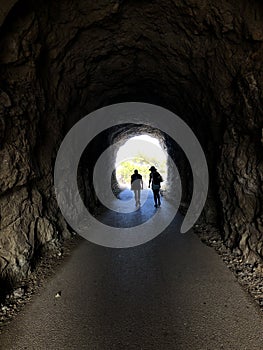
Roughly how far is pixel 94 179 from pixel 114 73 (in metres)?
5.46

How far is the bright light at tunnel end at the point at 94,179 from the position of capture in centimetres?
741

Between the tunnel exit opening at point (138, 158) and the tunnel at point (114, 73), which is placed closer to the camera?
the tunnel at point (114, 73)

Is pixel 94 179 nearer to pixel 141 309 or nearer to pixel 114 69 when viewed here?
pixel 114 69

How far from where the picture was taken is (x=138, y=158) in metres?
29.7

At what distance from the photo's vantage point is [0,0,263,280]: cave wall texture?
180 inches

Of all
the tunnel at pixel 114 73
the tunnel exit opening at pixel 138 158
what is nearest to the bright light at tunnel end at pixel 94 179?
the tunnel at pixel 114 73

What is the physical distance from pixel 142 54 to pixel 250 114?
3.71 m

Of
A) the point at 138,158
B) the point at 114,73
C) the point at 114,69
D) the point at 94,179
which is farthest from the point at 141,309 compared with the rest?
the point at 138,158

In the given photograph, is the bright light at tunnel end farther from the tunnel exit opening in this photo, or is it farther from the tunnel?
the tunnel exit opening

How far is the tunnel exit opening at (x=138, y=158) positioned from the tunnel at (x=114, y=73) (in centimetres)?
1347

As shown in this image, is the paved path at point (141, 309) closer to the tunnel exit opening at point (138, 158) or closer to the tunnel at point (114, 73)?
the tunnel at point (114, 73)

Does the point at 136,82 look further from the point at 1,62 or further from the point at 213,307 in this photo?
the point at 213,307

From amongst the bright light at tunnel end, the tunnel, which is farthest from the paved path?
the bright light at tunnel end

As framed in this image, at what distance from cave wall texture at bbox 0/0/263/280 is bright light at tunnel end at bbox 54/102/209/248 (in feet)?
2.17
